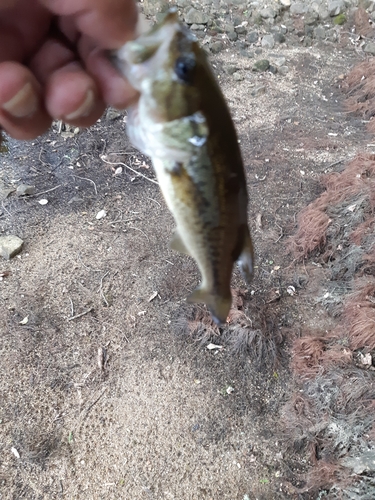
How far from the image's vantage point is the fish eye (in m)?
1.01

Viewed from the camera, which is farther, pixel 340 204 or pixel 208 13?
pixel 208 13

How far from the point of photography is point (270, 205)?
15.2ft

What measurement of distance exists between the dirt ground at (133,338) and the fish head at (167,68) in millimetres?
2752

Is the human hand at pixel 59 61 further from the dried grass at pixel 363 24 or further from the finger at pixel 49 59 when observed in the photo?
the dried grass at pixel 363 24

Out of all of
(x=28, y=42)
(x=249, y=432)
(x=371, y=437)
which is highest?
(x=28, y=42)

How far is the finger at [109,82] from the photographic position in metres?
1.27

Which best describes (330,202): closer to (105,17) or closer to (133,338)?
(133,338)

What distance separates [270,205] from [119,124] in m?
2.21

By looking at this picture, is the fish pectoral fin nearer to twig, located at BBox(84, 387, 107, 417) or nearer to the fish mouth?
the fish mouth

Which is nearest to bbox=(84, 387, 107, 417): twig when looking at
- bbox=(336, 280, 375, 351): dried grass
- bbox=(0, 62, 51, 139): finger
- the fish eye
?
bbox=(336, 280, 375, 351): dried grass

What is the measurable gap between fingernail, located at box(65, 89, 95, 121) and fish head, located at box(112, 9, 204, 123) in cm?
19

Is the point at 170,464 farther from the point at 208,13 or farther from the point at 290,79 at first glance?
the point at 208,13

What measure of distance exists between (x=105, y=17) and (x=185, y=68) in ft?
1.07

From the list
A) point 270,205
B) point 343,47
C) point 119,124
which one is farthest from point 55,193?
point 343,47
